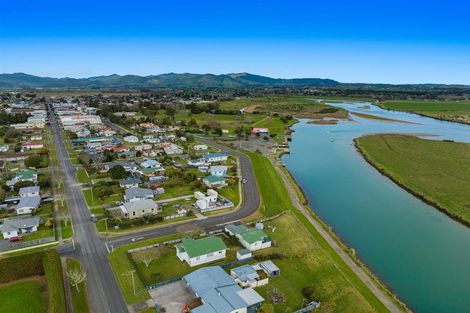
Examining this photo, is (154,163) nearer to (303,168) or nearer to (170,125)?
(303,168)

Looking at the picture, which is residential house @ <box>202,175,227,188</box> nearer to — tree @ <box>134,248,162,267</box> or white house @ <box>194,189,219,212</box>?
white house @ <box>194,189,219,212</box>

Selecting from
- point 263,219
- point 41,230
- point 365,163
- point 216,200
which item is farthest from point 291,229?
point 365,163

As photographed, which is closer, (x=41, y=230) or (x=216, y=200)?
(x=41, y=230)

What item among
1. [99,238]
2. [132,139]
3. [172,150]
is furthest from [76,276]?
[132,139]

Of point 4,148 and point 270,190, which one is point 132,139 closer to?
point 4,148

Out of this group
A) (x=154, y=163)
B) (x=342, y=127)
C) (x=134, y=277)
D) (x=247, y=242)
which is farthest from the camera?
(x=342, y=127)

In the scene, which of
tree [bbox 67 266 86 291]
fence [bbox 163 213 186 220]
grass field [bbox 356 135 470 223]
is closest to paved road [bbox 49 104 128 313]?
tree [bbox 67 266 86 291]
